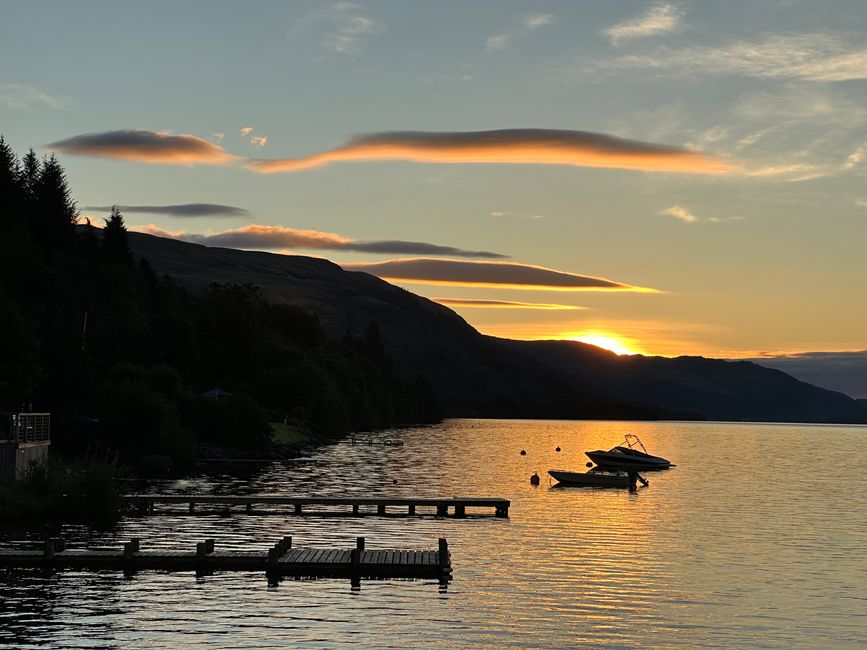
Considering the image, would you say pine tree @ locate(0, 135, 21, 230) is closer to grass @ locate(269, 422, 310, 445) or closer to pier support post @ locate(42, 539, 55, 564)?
grass @ locate(269, 422, 310, 445)

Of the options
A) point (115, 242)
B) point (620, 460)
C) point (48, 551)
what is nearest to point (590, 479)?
point (620, 460)

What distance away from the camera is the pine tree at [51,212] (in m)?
171

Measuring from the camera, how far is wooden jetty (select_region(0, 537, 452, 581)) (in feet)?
166

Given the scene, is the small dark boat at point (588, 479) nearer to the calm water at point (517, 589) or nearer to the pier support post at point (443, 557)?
the calm water at point (517, 589)

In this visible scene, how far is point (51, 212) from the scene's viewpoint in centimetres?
17300

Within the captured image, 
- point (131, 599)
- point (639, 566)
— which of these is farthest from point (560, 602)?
point (131, 599)

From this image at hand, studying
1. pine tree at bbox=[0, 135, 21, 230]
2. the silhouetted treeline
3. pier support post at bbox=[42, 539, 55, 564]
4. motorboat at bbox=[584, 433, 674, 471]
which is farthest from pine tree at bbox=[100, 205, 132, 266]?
pier support post at bbox=[42, 539, 55, 564]

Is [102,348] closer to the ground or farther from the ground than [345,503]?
farther from the ground

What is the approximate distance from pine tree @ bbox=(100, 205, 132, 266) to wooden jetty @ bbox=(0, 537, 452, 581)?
142 meters

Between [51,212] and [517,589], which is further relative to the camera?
[51,212]

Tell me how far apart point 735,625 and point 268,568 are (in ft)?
67.0

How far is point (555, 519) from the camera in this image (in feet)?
272

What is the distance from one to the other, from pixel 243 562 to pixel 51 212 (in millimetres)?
134441

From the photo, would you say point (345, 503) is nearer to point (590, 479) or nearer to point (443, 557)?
point (443, 557)
